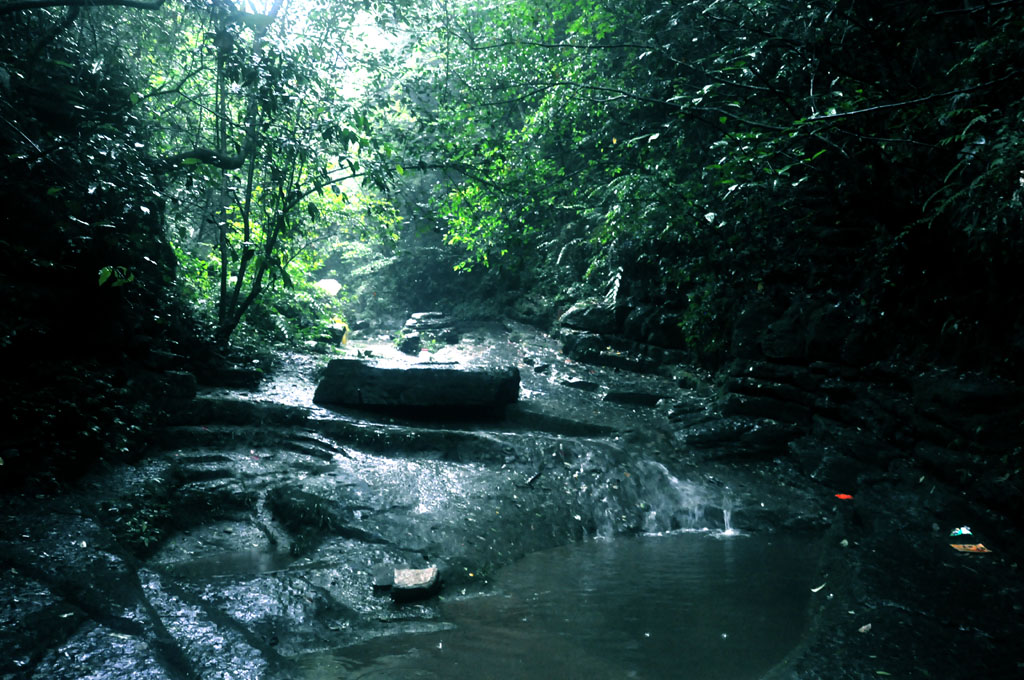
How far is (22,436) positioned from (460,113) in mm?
6152

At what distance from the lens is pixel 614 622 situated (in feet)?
12.9

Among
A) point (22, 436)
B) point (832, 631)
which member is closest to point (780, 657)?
point (832, 631)

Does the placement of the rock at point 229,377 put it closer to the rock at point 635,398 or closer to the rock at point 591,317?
the rock at point 635,398

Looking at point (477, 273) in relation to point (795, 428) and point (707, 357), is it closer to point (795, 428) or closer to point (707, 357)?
point (707, 357)

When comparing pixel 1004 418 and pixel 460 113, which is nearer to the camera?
pixel 1004 418

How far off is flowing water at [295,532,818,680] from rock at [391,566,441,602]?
190 millimetres

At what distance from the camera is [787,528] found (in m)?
5.78

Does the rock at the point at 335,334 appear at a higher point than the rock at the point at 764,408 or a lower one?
higher

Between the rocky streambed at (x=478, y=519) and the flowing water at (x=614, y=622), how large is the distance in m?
0.06

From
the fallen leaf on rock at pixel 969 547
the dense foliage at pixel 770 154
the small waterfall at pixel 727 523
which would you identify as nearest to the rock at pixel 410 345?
the dense foliage at pixel 770 154

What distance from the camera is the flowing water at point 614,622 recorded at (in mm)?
3352

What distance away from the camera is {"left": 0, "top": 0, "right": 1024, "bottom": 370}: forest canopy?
16.0ft

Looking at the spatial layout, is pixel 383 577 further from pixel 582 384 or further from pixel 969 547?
pixel 582 384

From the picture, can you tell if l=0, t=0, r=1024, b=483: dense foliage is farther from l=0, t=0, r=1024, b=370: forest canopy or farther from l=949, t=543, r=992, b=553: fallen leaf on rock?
l=949, t=543, r=992, b=553: fallen leaf on rock
